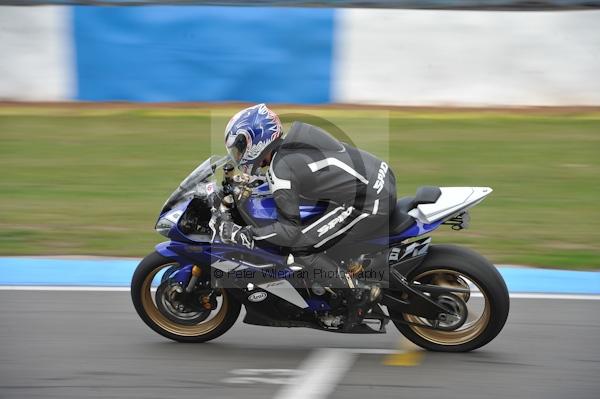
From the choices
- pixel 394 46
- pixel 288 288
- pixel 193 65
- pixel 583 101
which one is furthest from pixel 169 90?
pixel 288 288

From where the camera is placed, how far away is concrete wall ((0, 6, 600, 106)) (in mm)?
11984

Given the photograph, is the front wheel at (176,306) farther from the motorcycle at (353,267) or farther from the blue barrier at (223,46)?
the blue barrier at (223,46)

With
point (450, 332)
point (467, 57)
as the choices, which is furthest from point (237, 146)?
point (467, 57)

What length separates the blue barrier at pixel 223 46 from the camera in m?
12.2

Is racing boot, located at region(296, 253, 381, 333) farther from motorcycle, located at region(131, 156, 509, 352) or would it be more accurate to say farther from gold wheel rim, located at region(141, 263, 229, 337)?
gold wheel rim, located at region(141, 263, 229, 337)

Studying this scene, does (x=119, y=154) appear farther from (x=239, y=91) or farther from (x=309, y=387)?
(x=309, y=387)

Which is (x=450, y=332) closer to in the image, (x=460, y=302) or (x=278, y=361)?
(x=460, y=302)

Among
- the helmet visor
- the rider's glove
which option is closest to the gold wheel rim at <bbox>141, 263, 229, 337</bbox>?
the rider's glove

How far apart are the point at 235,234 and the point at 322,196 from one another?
0.61 metres

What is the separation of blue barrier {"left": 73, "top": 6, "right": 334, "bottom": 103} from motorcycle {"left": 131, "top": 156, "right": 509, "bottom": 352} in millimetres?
6797

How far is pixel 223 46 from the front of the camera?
40.0 ft

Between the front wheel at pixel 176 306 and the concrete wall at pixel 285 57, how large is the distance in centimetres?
681

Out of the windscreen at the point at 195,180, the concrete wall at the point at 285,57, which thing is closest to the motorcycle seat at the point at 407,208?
the windscreen at the point at 195,180

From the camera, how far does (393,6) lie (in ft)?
39.5
